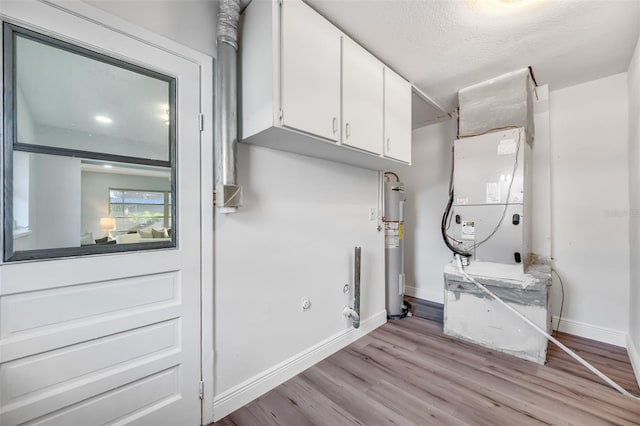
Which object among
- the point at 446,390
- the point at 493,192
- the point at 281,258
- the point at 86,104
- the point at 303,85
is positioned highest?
the point at 303,85

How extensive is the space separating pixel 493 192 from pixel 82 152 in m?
2.90

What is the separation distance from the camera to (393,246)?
3061 millimetres

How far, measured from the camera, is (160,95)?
1.37 m

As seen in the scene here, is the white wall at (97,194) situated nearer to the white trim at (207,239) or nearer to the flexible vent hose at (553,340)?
the white trim at (207,239)

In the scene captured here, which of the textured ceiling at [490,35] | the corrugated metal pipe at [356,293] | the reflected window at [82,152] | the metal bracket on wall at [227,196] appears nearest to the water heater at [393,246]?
the corrugated metal pipe at [356,293]

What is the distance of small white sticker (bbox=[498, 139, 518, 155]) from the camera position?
2279 millimetres

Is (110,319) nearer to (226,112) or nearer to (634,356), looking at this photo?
(226,112)

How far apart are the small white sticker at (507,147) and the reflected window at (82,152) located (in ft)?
8.47

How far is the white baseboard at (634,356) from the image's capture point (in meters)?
1.88

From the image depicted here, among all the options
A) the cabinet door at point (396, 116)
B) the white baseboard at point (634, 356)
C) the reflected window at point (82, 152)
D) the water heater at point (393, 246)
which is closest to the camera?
the reflected window at point (82, 152)

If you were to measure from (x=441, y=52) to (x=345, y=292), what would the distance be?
2178mm

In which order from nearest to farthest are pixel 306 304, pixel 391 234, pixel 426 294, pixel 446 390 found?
1. pixel 446 390
2. pixel 306 304
3. pixel 391 234
4. pixel 426 294

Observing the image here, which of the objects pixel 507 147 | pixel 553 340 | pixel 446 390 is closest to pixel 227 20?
pixel 507 147

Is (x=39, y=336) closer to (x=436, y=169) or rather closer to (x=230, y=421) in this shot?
(x=230, y=421)
